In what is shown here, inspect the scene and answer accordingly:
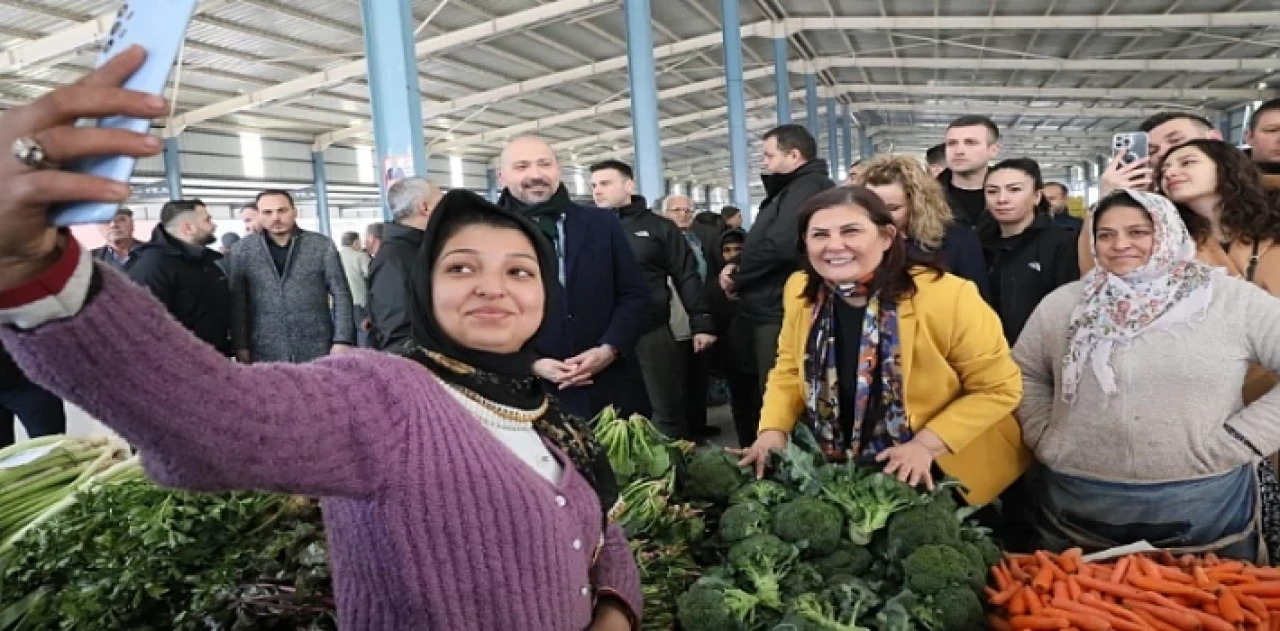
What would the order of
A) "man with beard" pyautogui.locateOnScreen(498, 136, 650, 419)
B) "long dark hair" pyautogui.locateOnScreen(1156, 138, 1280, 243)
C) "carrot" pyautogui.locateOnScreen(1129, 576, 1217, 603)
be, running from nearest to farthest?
"carrot" pyautogui.locateOnScreen(1129, 576, 1217, 603) → "long dark hair" pyautogui.locateOnScreen(1156, 138, 1280, 243) → "man with beard" pyautogui.locateOnScreen(498, 136, 650, 419)

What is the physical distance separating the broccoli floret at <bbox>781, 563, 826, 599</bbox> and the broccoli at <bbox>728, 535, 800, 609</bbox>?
0.04ft

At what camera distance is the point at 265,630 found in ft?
5.35

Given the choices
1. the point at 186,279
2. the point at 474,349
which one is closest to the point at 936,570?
the point at 474,349

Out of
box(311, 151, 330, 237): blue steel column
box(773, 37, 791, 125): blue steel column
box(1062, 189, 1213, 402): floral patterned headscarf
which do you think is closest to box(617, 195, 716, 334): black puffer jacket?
box(1062, 189, 1213, 402): floral patterned headscarf

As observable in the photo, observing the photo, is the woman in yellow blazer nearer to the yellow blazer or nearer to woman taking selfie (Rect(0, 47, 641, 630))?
the yellow blazer

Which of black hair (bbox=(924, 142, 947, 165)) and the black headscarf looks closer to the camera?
the black headscarf

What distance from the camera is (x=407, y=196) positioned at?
354cm

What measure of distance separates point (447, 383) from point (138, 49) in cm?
62

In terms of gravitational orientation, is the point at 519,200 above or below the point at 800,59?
below

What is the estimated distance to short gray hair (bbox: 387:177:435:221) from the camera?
3.54 meters

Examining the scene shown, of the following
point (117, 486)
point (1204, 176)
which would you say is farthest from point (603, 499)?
point (1204, 176)

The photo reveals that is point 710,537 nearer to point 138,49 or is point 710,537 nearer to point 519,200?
point 519,200

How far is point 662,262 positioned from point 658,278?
93 mm

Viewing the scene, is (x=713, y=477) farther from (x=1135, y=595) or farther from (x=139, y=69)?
(x=139, y=69)
